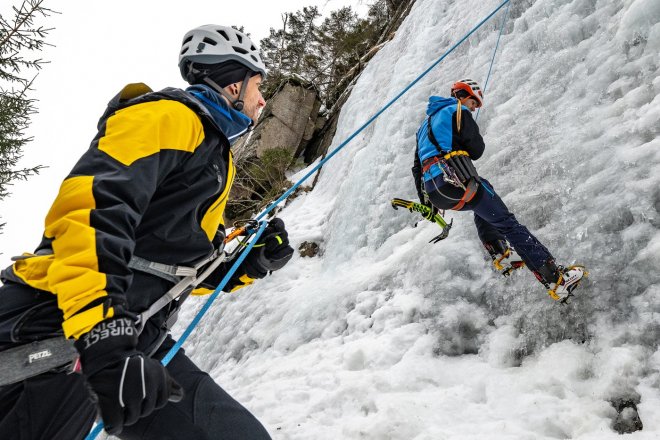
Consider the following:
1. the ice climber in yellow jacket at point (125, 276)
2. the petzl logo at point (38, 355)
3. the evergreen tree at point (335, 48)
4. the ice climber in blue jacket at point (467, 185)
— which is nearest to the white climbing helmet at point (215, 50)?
the ice climber in yellow jacket at point (125, 276)

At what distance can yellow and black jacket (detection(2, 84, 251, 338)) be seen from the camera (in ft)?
4.14

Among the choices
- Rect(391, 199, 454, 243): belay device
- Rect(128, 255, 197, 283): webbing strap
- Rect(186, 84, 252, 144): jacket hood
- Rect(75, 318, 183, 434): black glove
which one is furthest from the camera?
Rect(391, 199, 454, 243): belay device

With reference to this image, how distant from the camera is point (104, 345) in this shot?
123 cm

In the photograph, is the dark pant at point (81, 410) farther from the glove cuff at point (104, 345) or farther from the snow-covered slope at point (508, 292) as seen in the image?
the snow-covered slope at point (508, 292)

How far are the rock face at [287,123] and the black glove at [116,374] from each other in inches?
564

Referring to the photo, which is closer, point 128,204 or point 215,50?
point 128,204

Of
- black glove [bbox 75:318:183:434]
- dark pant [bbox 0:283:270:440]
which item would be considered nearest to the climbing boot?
dark pant [bbox 0:283:270:440]

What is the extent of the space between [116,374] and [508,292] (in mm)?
3001

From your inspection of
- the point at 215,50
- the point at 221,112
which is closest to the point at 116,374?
the point at 221,112

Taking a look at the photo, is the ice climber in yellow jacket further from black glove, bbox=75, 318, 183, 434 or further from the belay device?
the belay device

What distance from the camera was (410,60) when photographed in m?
7.99

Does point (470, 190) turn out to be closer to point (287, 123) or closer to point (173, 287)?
point (173, 287)

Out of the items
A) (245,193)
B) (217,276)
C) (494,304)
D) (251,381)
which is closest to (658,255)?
(494,304)

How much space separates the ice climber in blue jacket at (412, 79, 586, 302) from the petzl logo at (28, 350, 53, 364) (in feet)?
9.37
